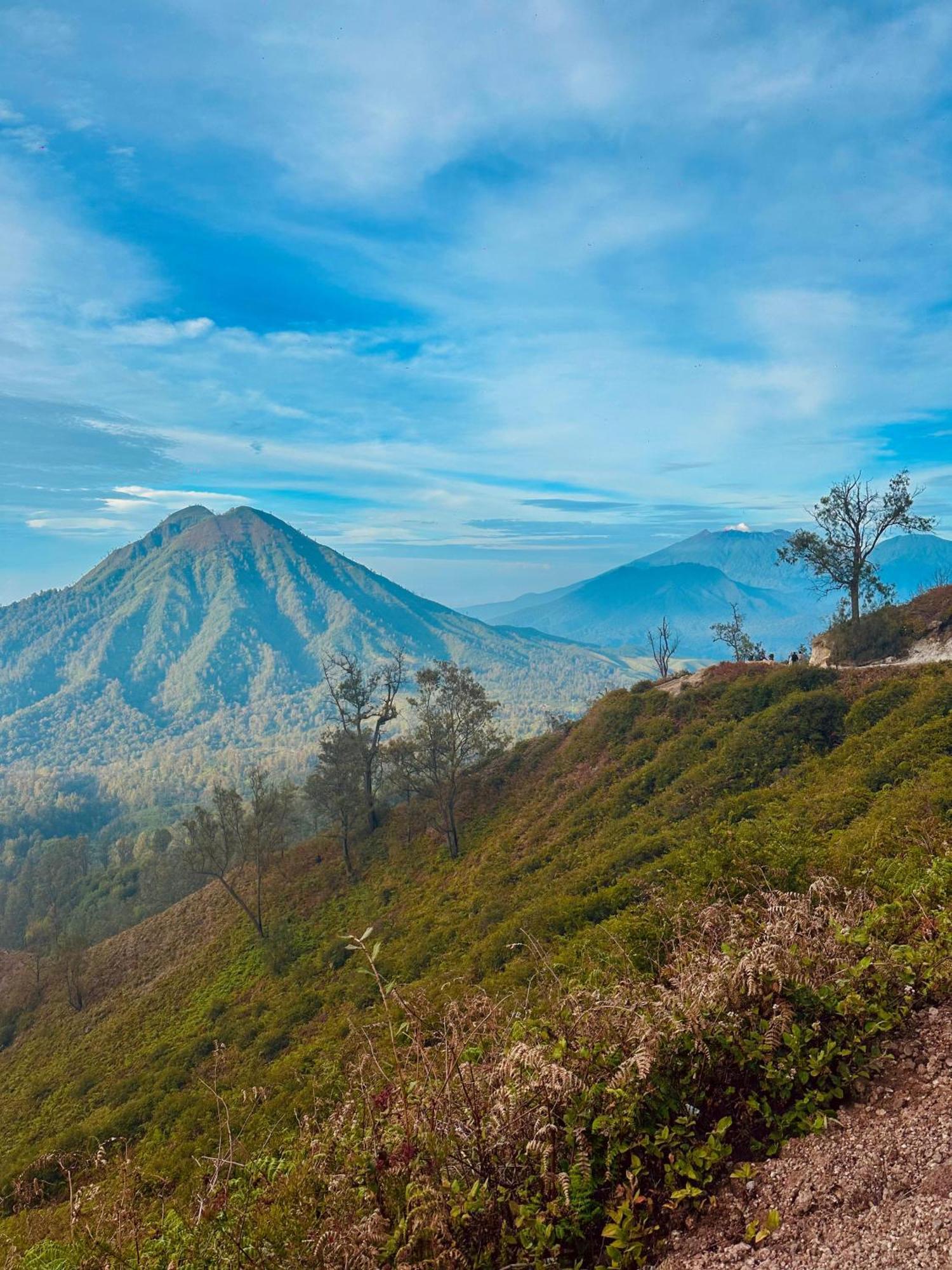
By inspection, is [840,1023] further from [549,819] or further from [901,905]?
[549,819]

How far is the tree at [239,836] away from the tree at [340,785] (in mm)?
2825

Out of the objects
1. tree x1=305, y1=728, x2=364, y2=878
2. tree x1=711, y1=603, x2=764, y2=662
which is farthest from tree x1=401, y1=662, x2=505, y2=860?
tree x1=711, y1=603, x2=764, y2=662

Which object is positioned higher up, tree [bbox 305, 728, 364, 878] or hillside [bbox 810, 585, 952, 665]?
hillside [bbox 810, 585, 952, 665]

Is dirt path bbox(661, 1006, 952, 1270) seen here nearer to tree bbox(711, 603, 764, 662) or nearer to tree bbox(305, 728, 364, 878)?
tree bbox(305, 728, 364, 878)

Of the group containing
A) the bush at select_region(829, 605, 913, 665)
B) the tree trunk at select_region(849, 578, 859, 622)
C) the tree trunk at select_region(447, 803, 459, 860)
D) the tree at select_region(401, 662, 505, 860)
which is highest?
the tree trunk at select_region(849, 578, 859, 622)

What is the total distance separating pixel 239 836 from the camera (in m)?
37.8

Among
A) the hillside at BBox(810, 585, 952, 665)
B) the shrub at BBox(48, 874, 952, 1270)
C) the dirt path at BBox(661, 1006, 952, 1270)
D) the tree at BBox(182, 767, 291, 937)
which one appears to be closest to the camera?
the dirt path at BBox(661, 1006, 952, 1270)

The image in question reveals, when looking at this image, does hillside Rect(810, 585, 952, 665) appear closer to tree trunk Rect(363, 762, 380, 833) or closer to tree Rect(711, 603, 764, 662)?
tree Rect(711, 603, 764, 662)

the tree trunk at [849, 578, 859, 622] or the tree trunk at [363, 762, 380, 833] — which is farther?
the tree trunk at [363, 762, 380, 833]

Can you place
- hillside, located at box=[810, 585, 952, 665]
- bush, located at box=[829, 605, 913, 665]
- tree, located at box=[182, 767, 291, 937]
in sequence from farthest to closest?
tree, located at box=[182, 767, 291, 937] → bush, located at box=[829, 605, 913, 665] → hillside, located at box=[810, 585, 952, 665]

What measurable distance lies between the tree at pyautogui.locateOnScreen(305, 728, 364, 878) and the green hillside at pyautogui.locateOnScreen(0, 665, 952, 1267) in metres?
10.8

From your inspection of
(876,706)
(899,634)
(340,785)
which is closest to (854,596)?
(899,634)

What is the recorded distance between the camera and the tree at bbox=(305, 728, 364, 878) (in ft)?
132

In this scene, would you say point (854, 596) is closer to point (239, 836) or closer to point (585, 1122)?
point (585, 1122)
